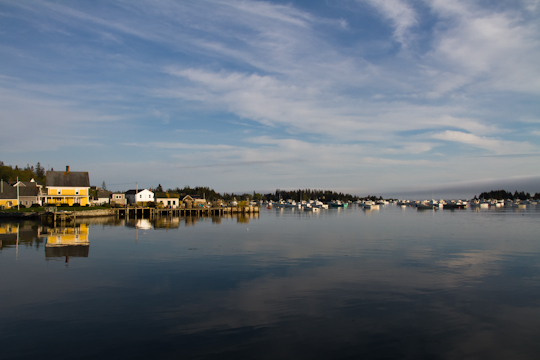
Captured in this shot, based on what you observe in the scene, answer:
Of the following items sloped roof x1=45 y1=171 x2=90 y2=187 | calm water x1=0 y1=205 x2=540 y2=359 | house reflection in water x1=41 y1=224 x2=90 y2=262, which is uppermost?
sloped roof x1=45 y1=171 x2=90 y2=187

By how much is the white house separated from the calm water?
84466 mm

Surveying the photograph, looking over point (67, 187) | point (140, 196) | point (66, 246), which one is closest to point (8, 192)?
point (67, 187)

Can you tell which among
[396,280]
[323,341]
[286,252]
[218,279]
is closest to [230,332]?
[323,341]

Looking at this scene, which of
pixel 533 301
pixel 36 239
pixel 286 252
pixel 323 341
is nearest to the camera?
pixel 323 341

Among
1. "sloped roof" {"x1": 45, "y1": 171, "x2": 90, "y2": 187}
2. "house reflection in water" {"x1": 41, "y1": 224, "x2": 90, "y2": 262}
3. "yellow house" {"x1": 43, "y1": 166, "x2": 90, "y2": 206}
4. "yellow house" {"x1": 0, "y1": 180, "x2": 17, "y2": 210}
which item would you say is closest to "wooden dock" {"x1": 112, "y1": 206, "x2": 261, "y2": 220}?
"yellow house" {"x1": 43, "y1": 166, "x2": 90, "y2": 206}

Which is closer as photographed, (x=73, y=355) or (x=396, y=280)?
(x=73, y=355)

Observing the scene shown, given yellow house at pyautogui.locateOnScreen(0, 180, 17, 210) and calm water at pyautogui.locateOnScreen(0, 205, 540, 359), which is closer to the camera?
calm water at pyautogui.locateOnScreen(0, 205, 540, 359)

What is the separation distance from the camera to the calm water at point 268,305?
37.7 ft

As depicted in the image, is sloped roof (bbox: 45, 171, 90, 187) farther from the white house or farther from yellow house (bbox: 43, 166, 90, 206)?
the white house

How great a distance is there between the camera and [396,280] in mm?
20391

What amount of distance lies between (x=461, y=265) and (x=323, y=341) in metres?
17.3

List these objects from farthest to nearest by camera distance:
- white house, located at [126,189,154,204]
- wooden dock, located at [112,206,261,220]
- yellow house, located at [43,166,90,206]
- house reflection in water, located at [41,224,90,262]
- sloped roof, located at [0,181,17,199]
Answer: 1. white house, located at [126,189,154,204]
2. wooden dock, located at [112,206,261,220]
3. yellow house, located at [43,166,90,206]
4. sloped roof, located at [0,181,17,199]
5. house reflection in water, located at [41,224,90,262]

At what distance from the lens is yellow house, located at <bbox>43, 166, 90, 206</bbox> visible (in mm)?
85562

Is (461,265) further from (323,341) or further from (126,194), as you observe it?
(126,194)
